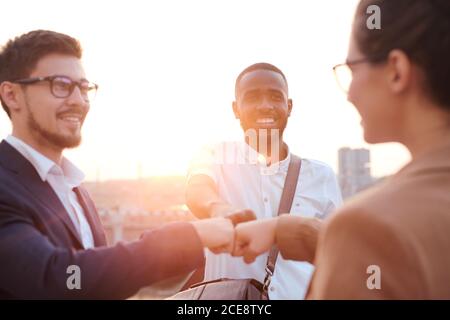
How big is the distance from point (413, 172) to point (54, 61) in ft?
5.95

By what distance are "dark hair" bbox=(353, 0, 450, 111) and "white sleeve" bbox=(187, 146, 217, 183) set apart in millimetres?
1843

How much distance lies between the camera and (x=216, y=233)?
2.18 meters

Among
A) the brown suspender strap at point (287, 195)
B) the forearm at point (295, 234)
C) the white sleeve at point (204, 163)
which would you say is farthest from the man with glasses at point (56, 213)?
the brown suspender strap at point (287, 195)

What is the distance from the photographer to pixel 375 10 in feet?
5.12

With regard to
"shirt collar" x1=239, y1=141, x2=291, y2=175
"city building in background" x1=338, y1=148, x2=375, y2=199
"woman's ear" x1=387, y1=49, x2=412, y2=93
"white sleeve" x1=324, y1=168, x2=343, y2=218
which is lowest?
→ "city building in background" x1=338, y1=148, x2=375, y2=199

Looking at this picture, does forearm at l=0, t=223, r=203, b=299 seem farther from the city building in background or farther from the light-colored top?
the city building in background

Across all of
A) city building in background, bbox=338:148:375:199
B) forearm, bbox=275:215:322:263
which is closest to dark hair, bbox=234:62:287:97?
forearm, bbox=275:215:322:263

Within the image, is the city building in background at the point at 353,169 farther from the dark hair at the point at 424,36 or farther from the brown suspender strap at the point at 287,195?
the dark hair at the point at 424,36

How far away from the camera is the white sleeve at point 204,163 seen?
10.6 feet

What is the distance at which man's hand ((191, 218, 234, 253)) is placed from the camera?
2121 mm

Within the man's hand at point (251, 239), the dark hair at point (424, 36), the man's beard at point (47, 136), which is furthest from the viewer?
the man's beard at point (47, 136)

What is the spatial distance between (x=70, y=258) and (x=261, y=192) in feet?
5.48

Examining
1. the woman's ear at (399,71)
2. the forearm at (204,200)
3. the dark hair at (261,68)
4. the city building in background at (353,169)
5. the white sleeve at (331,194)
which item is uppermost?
the dark hair at (261,68)
